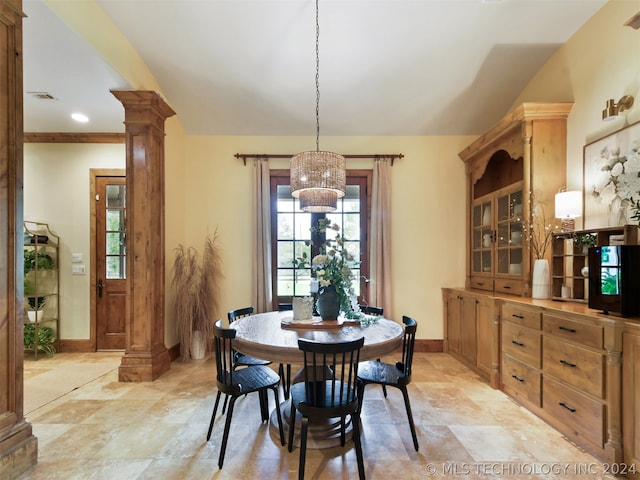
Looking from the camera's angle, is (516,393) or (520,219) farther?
(520,219)

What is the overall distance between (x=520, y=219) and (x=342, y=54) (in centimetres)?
253

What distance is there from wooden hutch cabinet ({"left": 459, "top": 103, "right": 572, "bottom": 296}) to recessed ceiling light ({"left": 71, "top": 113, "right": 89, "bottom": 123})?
4.84 metres

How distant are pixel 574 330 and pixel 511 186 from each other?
5.59 ft

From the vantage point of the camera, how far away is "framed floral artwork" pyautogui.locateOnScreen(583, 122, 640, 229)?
2357mm

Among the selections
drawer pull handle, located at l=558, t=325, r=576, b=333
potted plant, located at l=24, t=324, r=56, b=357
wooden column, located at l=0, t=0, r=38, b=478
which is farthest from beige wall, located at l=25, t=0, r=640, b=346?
wooden column, located at l=0, t=0, r=38, b=478

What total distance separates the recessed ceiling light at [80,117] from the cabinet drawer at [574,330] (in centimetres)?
534

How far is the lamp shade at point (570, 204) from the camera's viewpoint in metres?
2.72

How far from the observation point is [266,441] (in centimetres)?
223

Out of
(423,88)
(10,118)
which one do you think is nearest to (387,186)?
(423,88)

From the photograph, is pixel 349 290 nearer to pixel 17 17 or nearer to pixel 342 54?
pixel 342 54

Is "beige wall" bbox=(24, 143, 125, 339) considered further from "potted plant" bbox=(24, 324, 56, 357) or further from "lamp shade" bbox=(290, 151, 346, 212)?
"lamp shade" bbox=(290, 151, 346, 212)

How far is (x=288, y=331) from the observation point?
7.58 feet

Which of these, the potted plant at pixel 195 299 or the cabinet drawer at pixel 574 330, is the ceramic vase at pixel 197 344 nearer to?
the potted plant at pixel 195 299

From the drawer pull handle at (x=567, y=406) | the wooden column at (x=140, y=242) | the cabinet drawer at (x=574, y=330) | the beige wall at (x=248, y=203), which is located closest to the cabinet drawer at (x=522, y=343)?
the cabinet drawer at (x=574, y=330)
